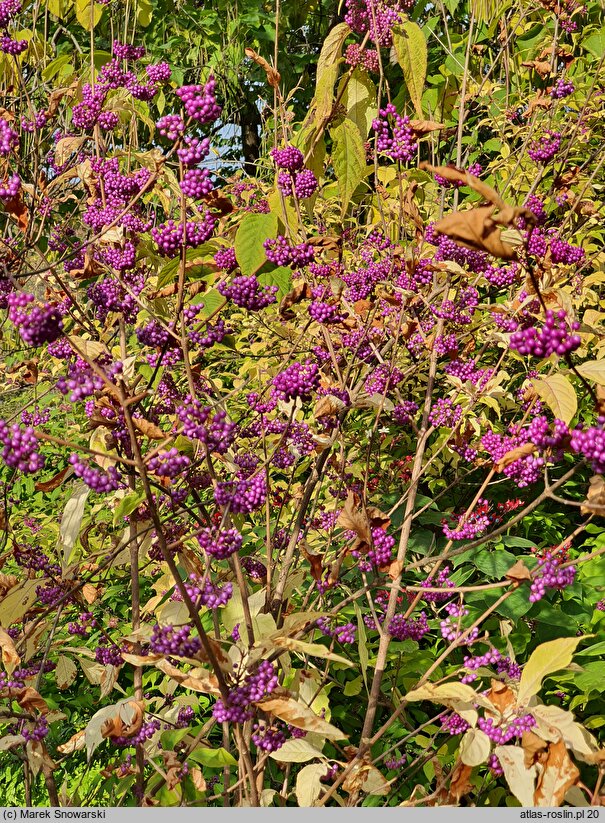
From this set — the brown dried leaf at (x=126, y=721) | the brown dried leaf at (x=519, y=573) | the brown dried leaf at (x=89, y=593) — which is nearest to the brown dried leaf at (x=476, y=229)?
the brown dried leaf at (x=519, y=573)

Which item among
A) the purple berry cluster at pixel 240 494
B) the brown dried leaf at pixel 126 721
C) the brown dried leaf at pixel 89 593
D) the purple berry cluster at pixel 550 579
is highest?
the purple berry cluster at pixel 240 494

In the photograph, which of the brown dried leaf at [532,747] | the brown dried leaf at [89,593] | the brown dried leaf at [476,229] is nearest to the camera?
the brown dried leaf at [476,229]

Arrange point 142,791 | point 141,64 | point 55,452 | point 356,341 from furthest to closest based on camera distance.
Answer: point 141,64 → point 55,452 → point 356,341 → point 142,791

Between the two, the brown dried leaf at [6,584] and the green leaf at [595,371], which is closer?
the green leaf at [595,371]

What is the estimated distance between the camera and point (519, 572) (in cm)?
108

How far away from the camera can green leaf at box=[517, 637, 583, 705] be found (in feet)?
3.53

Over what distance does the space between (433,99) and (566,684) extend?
340 centimetres

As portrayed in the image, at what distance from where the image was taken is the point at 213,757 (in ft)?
4.57

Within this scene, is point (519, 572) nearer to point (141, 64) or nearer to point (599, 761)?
point (599, 761)

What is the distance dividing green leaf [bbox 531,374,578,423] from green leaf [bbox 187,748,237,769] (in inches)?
31.4

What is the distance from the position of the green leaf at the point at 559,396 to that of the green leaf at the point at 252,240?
479 mm

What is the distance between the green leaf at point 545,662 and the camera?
1075mm

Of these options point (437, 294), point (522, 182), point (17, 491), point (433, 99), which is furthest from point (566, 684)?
point (17, 491)

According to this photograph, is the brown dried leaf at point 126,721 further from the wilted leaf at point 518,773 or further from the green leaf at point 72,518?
the wilted leaf at point 518,773
